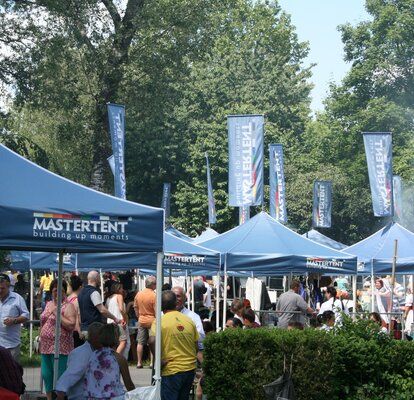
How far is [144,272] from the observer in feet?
97.1

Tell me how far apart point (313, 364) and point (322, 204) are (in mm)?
32747

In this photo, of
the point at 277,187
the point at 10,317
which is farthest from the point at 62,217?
the point at 277,187

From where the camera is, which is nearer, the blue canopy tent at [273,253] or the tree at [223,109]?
the blue canopy tent at [273,253]

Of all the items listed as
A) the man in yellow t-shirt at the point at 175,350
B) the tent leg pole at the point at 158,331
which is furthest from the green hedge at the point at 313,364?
the tent leg pole at the point at 158,331

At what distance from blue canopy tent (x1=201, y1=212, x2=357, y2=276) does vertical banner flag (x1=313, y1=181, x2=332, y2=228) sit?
22168 mm

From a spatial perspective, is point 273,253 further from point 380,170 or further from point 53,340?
point 53,340

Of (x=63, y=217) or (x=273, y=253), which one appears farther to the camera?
(x=273, y=253)

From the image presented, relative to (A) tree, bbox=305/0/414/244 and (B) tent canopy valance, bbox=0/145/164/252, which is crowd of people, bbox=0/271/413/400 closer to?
(B) tent canopy valance, bbox=0/145/164/252

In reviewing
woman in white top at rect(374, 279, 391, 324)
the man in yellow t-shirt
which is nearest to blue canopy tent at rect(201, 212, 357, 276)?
woman in white top at rect(374, 279, 391, 324)

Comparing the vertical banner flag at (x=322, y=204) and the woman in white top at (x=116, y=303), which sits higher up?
the vertical banner flag at (x=322, y=204)

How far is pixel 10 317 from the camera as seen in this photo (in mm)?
14203

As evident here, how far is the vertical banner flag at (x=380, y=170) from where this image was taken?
26.3 m

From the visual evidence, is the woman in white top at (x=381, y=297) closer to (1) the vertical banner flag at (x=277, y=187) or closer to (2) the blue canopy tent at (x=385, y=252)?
(2) the blue canopy tent at (x=385, y=252)

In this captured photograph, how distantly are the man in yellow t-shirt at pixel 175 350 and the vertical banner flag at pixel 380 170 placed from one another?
1498 cm
